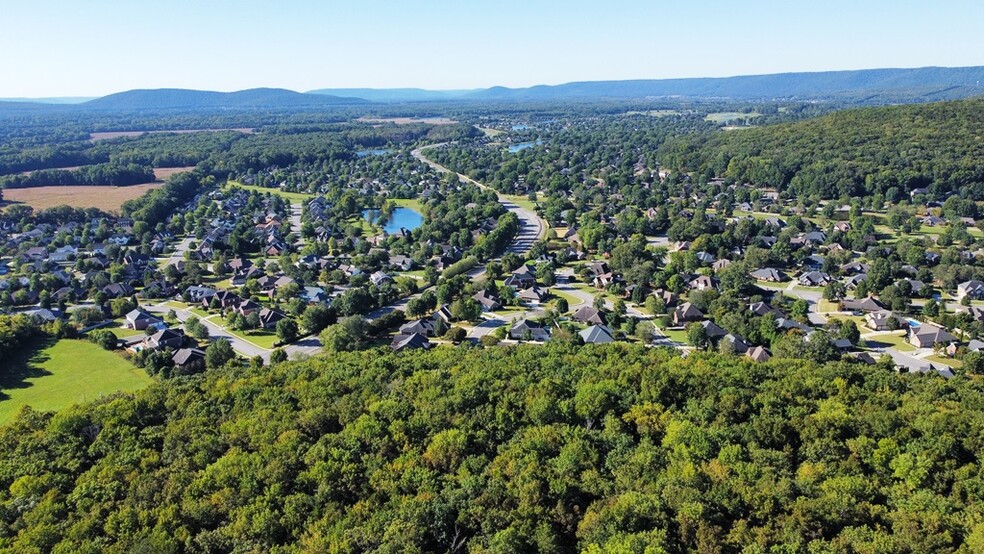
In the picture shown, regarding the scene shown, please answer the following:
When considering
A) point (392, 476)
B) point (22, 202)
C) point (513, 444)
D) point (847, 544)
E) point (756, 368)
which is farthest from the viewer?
point (22, 202)

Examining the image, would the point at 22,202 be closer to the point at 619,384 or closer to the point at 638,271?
the point at 638,271

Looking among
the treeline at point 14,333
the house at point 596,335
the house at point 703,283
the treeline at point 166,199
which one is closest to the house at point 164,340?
the treeline at point 14,333

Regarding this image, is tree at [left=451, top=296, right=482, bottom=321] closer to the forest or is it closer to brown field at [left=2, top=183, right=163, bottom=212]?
the forest

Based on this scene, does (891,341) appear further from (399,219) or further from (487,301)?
(399,219)

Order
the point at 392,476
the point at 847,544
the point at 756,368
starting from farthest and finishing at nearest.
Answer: the point at 756,368, the point at 392,476, the point at 847,544

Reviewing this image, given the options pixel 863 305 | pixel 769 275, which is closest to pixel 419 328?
pixel 769 275

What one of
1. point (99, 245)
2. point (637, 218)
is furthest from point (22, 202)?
point (637, 218)

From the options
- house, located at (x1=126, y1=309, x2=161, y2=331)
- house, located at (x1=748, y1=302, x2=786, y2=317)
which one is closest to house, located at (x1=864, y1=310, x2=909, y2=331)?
house, located at (x1=748, y1=302, x2=786, y2=317)
